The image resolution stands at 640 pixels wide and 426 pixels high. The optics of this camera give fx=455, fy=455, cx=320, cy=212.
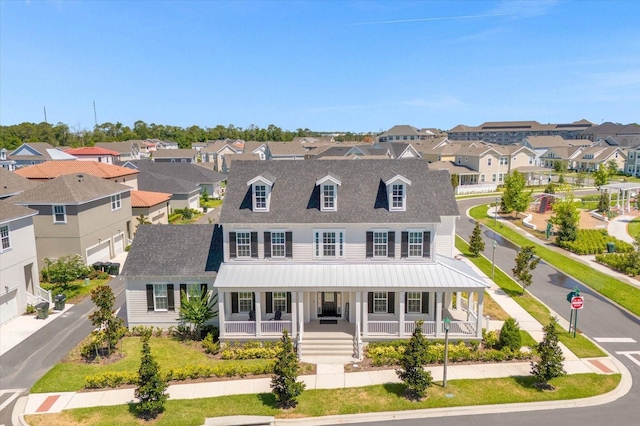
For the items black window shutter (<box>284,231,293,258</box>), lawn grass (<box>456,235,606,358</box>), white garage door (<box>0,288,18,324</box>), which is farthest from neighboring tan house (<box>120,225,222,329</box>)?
lawn grass (<box>456,235,606,358</box>)

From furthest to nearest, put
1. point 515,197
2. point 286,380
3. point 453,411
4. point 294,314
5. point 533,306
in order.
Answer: point 515,197 < point 533,306 < point 294,314 < point 453,411 < point 286,380

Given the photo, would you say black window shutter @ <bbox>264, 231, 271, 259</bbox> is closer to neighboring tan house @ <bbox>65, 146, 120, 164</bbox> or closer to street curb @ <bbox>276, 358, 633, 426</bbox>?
street curb @ <bbox>276, 358, 633, 426</bbox>

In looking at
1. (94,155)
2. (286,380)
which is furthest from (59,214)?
(94,155)

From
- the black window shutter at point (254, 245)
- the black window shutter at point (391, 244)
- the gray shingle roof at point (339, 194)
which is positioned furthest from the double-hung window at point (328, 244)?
the black window shutter at point (254, 245)

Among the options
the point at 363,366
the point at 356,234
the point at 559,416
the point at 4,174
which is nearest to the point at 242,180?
the point at 356,234

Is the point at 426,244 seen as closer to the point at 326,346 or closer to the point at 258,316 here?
the point at 326,346
